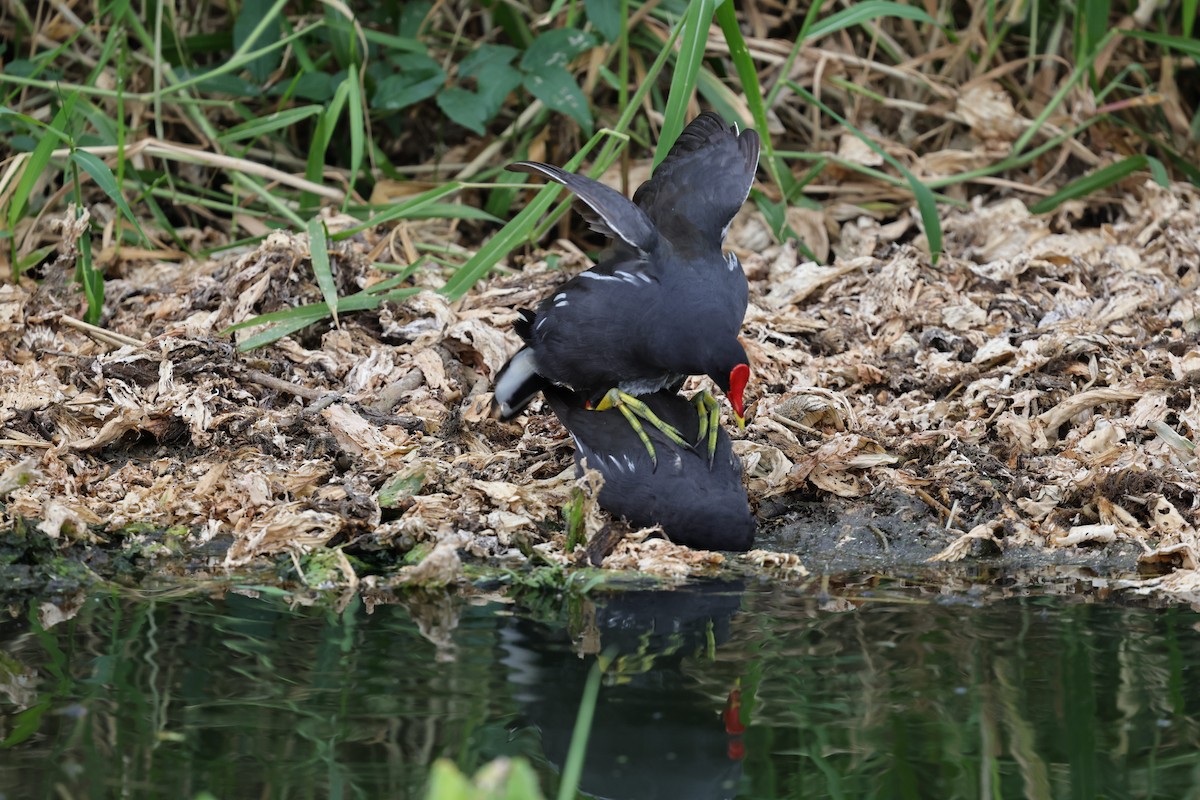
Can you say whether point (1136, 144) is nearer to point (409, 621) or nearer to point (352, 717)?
point (409, 621)

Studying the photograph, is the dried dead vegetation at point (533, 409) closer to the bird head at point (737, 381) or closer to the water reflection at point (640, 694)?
the water reflection at point (640, 694)

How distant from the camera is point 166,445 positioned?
150 inches

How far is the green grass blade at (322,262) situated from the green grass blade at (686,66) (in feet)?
3.46

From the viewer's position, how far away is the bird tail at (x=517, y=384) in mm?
3787

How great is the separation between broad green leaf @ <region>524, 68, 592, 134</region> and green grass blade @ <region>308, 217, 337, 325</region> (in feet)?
3.46

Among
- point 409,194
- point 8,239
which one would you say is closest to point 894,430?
point 409,194

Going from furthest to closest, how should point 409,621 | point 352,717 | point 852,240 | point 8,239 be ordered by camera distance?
point 852,240, point 8,239, point 409,621, point 352,717

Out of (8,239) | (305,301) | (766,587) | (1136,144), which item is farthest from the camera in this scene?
(1136,144)

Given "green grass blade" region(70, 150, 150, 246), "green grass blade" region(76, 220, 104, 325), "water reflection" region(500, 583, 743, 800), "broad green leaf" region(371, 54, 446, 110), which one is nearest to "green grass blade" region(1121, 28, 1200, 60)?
"broad green leaf" region(371, 54, 446, 110)

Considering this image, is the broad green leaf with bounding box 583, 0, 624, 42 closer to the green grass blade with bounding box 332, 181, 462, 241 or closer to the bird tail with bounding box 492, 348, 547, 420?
the green grass blade with bounding box 332, 181, 462, 241

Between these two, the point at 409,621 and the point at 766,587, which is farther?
the point at 766,587

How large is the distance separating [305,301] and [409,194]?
103 cm

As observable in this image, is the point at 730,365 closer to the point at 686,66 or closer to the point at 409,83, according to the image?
the point at 686,66

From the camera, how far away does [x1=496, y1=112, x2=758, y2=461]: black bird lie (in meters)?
3.38
